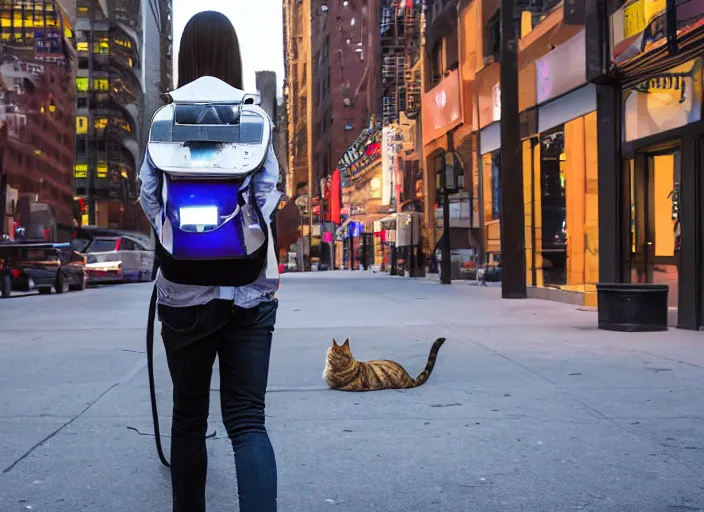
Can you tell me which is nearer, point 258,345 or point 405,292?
point 258,345

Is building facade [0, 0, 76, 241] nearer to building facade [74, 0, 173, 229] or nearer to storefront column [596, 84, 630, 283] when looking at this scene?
storefront column [596, 84, 630, 283]

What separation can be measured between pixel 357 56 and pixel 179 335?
97.8 metres

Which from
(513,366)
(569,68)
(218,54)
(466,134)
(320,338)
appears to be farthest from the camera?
(466,134)

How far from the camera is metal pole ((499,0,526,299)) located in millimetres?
20172

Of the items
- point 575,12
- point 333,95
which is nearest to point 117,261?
point 575,12

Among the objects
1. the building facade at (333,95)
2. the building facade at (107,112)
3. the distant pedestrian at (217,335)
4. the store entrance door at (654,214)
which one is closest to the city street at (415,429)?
the distant pedestrian at (217,335)

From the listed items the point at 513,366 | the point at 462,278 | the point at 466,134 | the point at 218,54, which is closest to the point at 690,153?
the point at 513,366

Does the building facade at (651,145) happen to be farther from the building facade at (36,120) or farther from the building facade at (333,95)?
the building facade at (333,95)

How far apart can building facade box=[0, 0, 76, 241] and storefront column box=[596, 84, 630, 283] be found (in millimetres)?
26607

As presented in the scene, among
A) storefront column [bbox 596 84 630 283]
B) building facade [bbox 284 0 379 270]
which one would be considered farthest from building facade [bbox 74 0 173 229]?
storefront column [bbox 596 84 630 283]

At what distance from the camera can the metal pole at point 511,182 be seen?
20.2 m

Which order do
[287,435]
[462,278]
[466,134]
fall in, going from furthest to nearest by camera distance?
1. [462,278]
2. [466,134]
3. [287,435]

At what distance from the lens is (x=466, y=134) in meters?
30.8

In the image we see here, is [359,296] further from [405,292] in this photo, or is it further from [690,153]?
[690,153]
